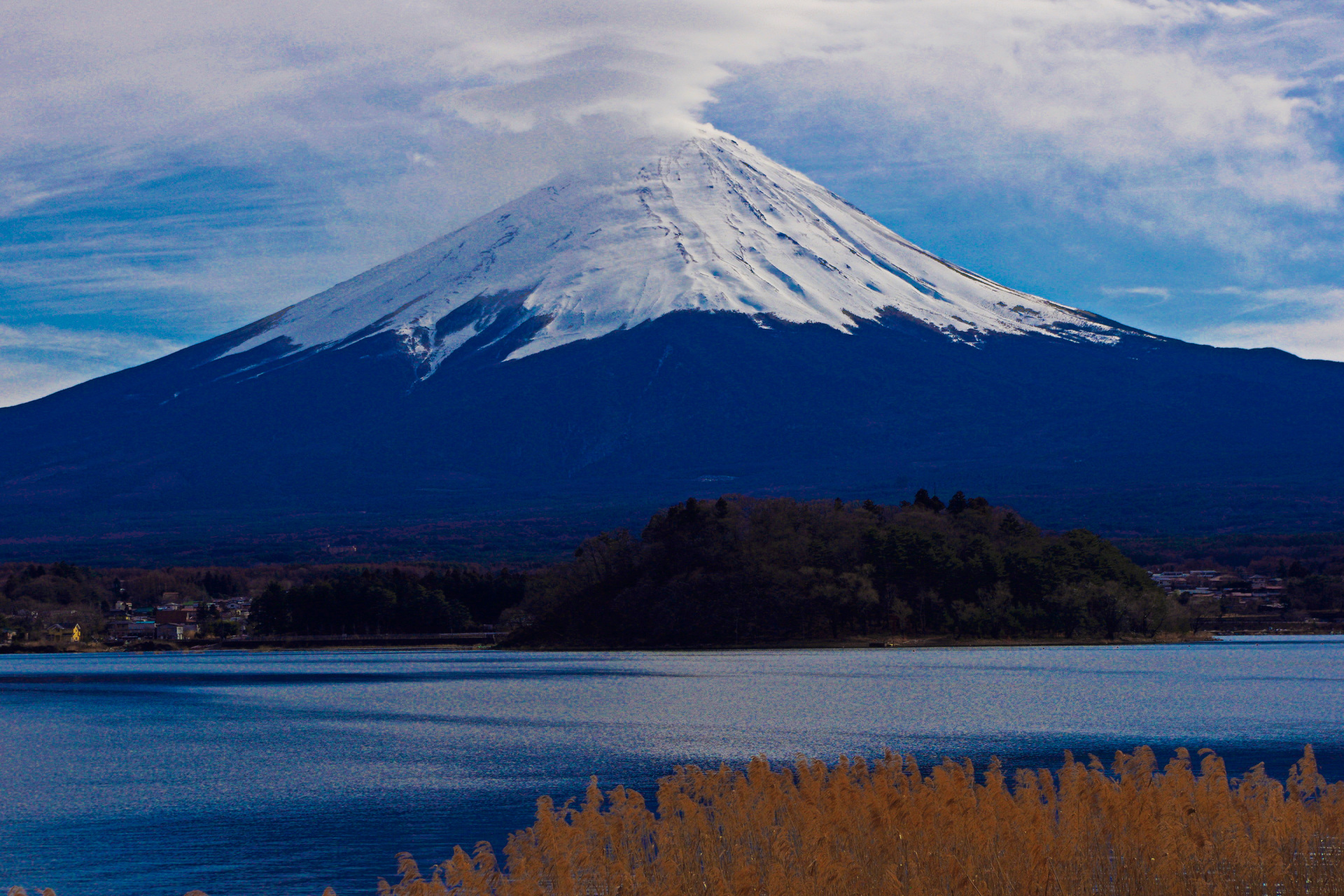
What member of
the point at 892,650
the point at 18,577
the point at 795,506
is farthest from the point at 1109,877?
the point at 18,577

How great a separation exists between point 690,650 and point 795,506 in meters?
11.8

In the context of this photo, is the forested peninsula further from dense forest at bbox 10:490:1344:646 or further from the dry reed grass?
the dry reed grass

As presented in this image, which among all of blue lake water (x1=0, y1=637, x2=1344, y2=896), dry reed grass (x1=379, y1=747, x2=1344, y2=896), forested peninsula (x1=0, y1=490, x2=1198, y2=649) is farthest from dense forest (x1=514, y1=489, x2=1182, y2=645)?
dry reed grass (x1=379, y1=747, x2=1344, y2=896)

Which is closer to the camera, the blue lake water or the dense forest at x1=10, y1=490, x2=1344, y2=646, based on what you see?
the blue lake water

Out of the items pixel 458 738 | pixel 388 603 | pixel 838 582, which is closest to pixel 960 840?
pixel 458 738

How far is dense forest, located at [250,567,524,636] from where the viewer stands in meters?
122

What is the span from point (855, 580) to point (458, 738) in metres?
51.7

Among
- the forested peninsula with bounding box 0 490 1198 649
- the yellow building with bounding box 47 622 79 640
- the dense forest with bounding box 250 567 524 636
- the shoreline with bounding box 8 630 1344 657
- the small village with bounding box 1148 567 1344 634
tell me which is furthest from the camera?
the yellow building with bounding box 47 622 79 640

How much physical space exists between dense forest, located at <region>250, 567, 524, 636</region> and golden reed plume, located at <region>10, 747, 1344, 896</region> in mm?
102433

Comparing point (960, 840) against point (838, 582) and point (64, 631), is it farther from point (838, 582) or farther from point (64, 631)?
point (64, 631)

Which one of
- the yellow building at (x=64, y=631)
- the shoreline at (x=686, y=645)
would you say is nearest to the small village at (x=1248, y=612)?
the shoreline at (x=686, y=645)

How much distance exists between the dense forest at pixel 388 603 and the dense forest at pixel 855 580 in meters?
22.4

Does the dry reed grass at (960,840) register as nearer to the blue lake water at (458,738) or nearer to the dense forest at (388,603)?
the blue lake water at (458,738)

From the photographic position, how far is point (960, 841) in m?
18.6
